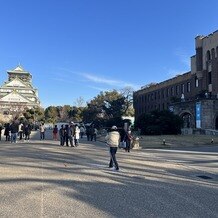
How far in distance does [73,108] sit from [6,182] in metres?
119

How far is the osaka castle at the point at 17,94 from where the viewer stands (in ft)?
359

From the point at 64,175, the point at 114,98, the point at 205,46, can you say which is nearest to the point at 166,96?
the point at 114,98

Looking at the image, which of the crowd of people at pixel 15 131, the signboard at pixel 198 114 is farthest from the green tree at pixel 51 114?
the crowd of people at pixel 15 131

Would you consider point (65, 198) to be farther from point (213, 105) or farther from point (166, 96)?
point (166, 96)

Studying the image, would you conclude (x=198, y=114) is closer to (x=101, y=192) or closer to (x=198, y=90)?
(x=198, y=90)

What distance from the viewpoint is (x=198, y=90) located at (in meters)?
77.9

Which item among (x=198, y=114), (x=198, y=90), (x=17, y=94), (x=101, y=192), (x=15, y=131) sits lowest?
(x=101, y=192)

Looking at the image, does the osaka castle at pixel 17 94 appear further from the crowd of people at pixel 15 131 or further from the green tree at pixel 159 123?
the crowd of people at pixel 15 131

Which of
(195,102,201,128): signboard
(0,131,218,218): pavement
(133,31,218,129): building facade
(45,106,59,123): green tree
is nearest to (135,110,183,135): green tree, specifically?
(195,102,201,128): signboard

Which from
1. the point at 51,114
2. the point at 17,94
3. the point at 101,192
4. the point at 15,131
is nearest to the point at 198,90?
the point at 15,131

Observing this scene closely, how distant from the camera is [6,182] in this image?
11.4 m

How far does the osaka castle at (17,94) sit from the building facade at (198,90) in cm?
Result: 3528

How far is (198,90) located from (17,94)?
5741 centimetres

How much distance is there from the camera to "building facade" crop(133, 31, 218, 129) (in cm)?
6000
